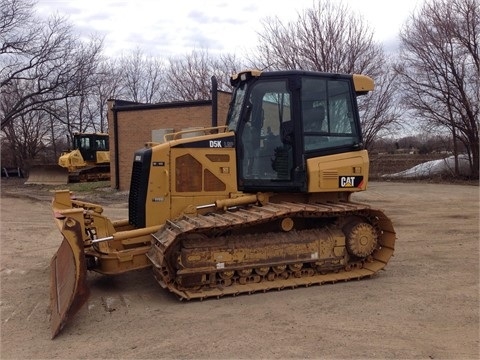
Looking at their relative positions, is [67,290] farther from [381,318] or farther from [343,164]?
[343,164]

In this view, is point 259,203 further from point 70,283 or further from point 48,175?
point 48,175

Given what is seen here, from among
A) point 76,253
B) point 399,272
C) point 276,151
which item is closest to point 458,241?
point 399,272

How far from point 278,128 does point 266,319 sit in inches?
99.3

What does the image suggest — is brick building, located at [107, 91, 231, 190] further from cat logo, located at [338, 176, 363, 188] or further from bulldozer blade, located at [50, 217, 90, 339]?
bulldozer blade, located at [50, 217, 90, 339]

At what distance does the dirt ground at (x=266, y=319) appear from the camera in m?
4.16

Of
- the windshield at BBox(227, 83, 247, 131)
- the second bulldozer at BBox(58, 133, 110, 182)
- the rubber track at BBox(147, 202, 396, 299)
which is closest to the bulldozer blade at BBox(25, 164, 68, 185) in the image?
the second bulldozer at BBox(58, 133, 110, 182)

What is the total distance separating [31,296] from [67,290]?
3.76 ft

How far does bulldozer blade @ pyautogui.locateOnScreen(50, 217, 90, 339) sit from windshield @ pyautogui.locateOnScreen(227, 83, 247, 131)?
239cm

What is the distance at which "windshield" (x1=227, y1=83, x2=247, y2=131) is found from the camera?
633 centimetres

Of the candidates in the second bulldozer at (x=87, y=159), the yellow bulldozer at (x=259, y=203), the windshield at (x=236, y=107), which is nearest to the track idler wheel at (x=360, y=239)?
the yellow bulldozer at (x=259, y=203)

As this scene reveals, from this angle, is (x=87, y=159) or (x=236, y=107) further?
(x=87, y=159)

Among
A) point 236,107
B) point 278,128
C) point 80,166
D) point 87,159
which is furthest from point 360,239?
point 87,159

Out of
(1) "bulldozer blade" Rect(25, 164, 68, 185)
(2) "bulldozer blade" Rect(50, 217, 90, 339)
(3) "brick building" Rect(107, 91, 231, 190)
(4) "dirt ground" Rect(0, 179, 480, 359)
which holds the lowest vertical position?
(4) "dirt ground" Rect(0, 179, 480, 359)

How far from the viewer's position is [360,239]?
6266 millimetres
